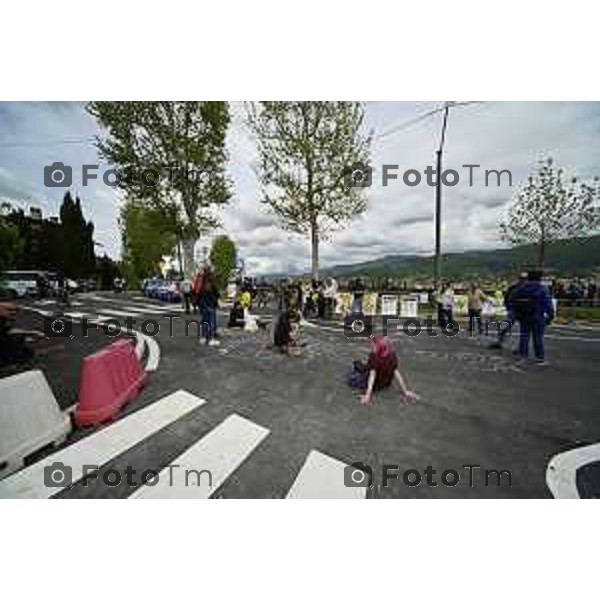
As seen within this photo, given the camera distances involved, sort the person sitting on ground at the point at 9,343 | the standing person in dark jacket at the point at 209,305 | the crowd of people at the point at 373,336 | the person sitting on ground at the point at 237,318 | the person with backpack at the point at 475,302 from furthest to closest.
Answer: the person sitting on ground at the point at 237,318
the person with backpack at the point at 475,302
the standing person in dark jacket at the point at 209,305
the person sitting on ground at the point at 9,343
the crowd of people at the point at 373,336

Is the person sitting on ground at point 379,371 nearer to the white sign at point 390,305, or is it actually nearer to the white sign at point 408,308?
the white sign at point 408,308

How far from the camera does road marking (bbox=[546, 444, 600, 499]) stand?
3.40 meters

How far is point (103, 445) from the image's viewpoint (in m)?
4.09

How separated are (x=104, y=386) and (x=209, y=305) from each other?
13.7 feet

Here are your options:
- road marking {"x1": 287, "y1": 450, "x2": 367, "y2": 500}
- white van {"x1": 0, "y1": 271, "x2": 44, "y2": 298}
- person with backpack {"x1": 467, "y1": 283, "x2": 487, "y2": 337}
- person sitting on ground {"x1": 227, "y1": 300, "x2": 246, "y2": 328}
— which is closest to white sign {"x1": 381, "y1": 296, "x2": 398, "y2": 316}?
person with backpack {"x1": 467, "y1": 283, "x2": 487, "y2": 337}

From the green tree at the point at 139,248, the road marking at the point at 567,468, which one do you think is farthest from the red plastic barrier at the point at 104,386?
the green tree at the point at 139,248

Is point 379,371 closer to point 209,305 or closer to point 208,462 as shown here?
point 208,462

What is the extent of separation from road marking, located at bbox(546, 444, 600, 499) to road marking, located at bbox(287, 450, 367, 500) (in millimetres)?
1766

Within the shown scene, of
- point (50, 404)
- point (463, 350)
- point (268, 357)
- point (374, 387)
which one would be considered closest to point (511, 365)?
point (463, 350)

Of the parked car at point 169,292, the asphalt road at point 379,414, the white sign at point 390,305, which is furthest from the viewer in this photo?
the parked car at point 169,292

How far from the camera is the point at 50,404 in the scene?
4230 mm

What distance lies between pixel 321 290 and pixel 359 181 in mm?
5810

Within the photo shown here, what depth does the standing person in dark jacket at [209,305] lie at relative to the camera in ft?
28.1

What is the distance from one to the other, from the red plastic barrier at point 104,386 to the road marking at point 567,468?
4.90m
